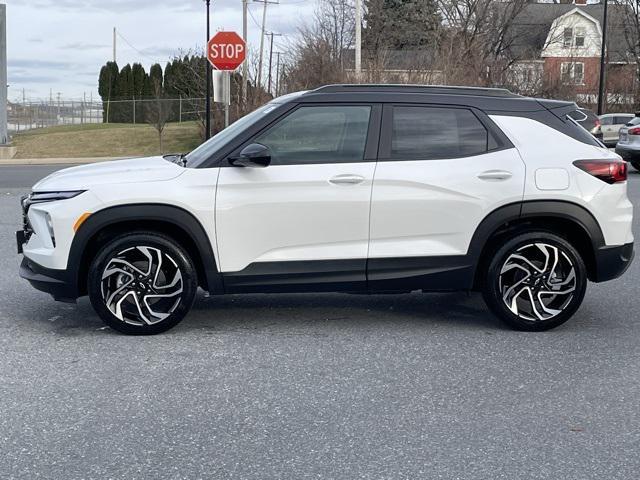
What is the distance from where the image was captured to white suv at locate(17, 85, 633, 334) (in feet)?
18.9

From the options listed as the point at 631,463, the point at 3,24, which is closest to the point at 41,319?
the point at 631,463

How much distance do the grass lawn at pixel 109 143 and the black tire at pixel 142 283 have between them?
97.7 feet

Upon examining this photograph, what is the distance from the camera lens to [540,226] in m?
6.18

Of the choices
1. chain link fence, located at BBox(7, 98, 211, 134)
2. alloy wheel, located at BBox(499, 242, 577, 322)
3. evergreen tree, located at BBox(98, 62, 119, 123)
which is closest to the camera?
alloy wheel, located at BBox(499, 242, 577, 322)

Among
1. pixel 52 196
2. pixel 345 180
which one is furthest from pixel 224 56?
pixel 345 180

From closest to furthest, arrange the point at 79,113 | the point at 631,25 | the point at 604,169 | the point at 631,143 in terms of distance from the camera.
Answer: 1. the point at 604,169
2. the point at 631,143
3. the point at 631,25
4. the point at 79,113

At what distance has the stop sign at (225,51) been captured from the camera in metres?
18.4

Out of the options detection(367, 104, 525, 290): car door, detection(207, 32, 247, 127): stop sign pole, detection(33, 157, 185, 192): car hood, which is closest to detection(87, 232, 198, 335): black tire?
detection(33, 157, 185, 192): car hood

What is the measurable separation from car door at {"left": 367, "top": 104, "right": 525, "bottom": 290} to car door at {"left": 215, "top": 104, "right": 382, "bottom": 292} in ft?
0.43

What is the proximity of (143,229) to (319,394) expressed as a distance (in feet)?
6.38

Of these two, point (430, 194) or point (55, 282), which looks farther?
point (430, 194)

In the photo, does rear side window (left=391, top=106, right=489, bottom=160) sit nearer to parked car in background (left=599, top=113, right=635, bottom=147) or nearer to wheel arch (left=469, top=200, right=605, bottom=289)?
wheel arch (left=469, top=200, right=605, bottom=289)

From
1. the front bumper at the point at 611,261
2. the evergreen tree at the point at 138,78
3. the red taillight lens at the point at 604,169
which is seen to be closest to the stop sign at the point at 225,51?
the red taillight lens at the point at 604,169

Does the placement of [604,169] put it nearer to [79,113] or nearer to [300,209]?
[300,209]
